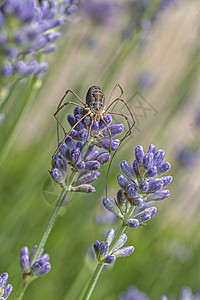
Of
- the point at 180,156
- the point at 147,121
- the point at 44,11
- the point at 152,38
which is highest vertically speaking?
the point at 152,38

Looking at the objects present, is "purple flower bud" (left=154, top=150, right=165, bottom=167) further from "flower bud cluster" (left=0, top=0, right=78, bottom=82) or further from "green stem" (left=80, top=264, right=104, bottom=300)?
"flower bud cluster" (left=0, top=0, right=78, bottom=82)

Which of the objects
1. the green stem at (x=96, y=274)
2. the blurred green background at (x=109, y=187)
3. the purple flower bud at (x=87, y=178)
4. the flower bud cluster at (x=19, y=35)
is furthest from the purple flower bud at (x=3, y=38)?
the blurred green background at (x=109, y=187)

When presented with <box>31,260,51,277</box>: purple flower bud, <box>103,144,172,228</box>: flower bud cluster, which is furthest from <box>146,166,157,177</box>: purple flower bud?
<box>31,260,51,277</box>: purple flower bud

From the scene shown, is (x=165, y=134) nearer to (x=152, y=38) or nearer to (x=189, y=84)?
(x=189, y=84)

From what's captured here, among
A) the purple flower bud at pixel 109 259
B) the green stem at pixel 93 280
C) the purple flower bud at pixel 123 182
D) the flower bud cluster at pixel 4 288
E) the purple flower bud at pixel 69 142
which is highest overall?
the purple flower bud at pixel 69 142

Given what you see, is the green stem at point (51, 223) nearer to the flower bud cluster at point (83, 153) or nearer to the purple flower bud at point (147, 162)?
the flower bud cluster at point (83, 153)

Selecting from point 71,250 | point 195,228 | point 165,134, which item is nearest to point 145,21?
point 165,134

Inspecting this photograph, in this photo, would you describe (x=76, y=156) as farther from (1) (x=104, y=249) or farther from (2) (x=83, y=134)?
(1) (x=104, y=249)
